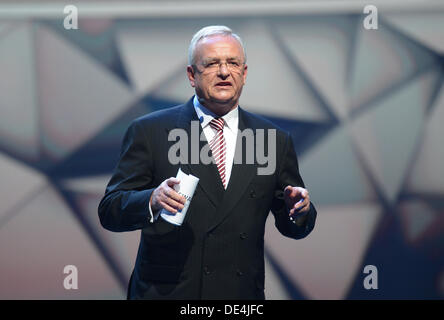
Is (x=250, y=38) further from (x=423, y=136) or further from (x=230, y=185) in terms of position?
(x=230, y=185)

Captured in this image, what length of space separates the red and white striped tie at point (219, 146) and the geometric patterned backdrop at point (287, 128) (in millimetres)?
1665

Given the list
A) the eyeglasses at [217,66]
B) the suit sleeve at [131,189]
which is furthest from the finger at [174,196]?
the eyeglasses at [217,66]

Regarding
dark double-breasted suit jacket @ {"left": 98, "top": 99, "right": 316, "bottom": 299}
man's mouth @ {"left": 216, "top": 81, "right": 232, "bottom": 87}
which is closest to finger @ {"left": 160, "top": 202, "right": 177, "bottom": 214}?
dark double-breasted suit jacket @ {"left": 98, "top": 99, "right": 316, "bottom": 299}

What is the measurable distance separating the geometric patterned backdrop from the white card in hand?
204 cm

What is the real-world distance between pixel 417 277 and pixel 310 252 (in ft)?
2.53

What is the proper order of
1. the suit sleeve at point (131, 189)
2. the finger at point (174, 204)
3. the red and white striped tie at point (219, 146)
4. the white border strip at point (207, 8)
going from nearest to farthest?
the finger at point (174, 204) < the suit sleeve at point (131, 189) < the red and white striped tie at point (219, 146) < the white border strip at point (207, 8)

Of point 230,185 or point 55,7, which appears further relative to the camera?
point 55,7

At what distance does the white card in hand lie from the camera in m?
1.71

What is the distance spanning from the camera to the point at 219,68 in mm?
2020

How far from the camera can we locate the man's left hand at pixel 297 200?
6.06ft

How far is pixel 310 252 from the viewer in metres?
3.72

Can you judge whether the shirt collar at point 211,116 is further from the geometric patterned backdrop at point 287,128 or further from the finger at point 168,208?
the geometric patterned backdrop at point 287,128

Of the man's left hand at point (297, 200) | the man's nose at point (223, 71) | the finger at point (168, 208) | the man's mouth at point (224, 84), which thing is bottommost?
the finger at point (168, 208)

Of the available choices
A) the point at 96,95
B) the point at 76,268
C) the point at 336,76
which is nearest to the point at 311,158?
the point at 336,76
